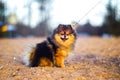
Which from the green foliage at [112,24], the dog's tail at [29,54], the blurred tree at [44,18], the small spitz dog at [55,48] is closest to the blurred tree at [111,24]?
the green foliage at [112,24]

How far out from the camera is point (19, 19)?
33250mm

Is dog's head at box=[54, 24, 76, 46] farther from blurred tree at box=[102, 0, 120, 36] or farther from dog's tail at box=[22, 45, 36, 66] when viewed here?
blurred tree at box=[102, 0, 120, 36]

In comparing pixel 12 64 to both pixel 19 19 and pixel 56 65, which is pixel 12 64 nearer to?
pixel 56 65

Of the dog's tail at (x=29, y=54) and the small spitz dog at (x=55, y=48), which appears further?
the dog's tail at (x=29, y=54)

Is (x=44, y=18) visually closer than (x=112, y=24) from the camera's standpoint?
No

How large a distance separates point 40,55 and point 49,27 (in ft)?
86.4

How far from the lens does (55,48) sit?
7.54 metres

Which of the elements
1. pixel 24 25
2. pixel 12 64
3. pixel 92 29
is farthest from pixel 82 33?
pixel 12 64

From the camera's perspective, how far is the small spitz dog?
740cm

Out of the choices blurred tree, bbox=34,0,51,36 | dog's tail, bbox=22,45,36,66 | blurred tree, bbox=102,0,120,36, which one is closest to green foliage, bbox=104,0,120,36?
blurred tree, bbox=102,0,120,36

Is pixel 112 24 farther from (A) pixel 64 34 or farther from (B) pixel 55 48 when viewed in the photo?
(A) pixel 64 34

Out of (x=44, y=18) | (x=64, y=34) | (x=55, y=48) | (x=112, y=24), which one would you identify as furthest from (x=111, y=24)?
(x=64, y=34)

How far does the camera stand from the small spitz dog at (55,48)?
24.3ft

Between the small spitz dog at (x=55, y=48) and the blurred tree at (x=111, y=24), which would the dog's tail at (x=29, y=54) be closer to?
the small spitz dog at (x=55, y=48)
